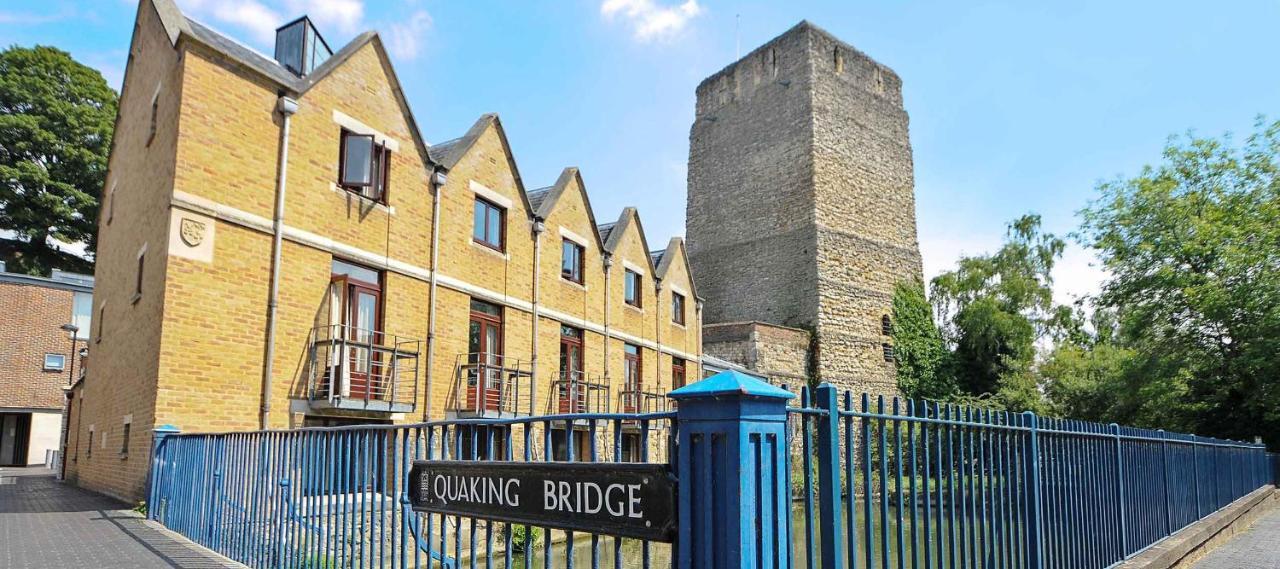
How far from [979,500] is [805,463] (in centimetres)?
207

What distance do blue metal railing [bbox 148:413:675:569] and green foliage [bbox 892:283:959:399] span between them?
27907mm

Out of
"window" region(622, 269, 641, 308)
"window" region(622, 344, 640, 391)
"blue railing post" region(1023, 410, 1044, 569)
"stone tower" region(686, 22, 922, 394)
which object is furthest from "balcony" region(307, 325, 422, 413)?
"stone tower" region(686, 22, 922, 394)

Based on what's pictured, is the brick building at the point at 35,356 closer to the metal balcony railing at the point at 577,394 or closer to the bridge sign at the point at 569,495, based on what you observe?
the metal balcony railing at the point at 577,394

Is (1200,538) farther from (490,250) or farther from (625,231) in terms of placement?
(625,231)

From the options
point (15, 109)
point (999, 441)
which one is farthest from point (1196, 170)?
point (15, 109)

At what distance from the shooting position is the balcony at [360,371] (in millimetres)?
12562

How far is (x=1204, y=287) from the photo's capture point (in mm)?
22109

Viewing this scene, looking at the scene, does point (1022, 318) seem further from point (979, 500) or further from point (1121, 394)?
point (979, 500)

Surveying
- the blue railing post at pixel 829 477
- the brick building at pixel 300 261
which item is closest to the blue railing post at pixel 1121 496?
the blue railing post at pixel 829 477

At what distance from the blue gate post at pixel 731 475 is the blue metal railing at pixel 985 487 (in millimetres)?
362

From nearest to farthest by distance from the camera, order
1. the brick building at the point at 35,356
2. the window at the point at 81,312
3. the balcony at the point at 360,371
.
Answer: the balcony at the point at 360,371 → the brick building at the point at 35,356 → the window at the point at 81,312

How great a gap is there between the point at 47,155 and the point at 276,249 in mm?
31872

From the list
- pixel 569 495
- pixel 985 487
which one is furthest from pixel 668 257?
pixel 569 495

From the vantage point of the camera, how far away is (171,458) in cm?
938
